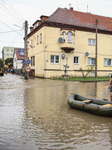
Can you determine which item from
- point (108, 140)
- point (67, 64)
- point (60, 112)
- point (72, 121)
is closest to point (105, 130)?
point (108, 140)

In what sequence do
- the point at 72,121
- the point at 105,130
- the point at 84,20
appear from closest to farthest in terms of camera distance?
the point at 105,130, the point at 72,121, the point at 84,20

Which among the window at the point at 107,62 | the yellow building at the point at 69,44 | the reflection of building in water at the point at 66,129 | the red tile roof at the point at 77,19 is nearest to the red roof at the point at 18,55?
the yellow building at the point at 69,44

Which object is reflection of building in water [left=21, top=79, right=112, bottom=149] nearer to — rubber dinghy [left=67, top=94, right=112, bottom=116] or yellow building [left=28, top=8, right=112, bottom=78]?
rubber dinghy [left=67, top=94, right=112, bottom=116]

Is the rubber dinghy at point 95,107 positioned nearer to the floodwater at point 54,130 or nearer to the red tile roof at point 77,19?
the floodwater at point 54,130

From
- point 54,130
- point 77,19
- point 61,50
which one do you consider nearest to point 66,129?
point 54,130

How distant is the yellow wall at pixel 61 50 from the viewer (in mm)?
27750

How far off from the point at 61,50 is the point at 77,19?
618 cm

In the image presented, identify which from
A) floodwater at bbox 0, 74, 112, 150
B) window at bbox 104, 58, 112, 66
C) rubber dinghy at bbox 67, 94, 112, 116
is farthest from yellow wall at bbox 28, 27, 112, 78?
floodwater at bbox 0, 74, 112, 150

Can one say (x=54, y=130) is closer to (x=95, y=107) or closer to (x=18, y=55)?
(x=95, y=107)

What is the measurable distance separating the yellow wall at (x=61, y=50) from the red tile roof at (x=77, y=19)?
1300 millimetres

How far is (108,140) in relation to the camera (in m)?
4.21

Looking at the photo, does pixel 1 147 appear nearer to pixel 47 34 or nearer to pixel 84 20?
pixel 47 34

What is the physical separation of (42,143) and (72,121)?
6.26ft

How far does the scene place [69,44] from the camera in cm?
2844
